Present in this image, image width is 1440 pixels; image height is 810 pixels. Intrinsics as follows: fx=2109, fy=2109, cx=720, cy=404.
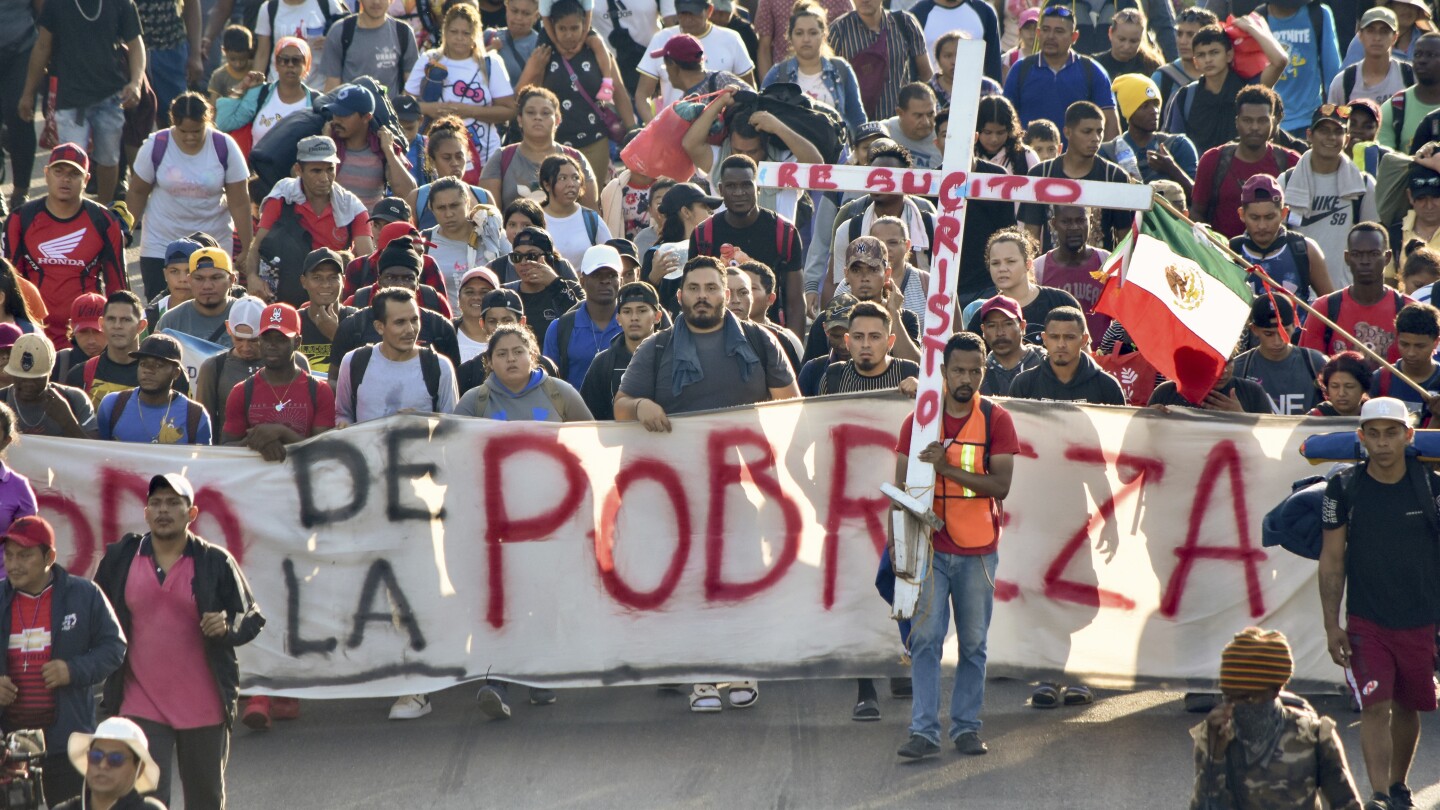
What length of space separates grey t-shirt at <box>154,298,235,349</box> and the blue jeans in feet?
15.2

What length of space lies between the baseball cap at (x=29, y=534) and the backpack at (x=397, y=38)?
27.4ft

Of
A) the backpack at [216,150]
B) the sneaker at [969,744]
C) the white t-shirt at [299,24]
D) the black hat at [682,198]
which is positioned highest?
the white t-shirt at [299,24]

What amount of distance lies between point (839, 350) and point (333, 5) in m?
7.88

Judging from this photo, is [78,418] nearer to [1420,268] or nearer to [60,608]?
[60,608]

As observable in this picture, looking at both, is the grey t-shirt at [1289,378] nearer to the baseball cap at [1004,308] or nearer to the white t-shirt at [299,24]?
the baseball cap at [1004,308]

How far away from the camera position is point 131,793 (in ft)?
23.4

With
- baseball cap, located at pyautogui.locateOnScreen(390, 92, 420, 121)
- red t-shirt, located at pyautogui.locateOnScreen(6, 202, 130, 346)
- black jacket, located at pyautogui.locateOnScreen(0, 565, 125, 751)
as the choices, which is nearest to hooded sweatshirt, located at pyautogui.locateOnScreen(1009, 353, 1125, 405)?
black jacket, located at pyautogui.locateOnScreen(0, 565, 125, 751)

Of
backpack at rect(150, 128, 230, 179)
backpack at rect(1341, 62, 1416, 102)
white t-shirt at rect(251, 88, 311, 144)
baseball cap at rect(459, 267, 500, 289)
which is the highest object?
backpack at rect(1341, 62, 1416, 102)

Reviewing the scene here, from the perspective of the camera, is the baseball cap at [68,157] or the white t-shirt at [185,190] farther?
the white t-shirt at [185,190]

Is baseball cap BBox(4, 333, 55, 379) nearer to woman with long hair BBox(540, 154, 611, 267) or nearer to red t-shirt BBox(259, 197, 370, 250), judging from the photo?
red t-shirt BBox(259, 197, 370, 250)

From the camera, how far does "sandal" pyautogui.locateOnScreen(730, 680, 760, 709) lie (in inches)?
385

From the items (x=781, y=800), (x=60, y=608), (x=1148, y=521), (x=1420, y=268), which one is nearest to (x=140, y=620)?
(x=60, y=608)

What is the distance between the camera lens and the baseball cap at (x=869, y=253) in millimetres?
10969

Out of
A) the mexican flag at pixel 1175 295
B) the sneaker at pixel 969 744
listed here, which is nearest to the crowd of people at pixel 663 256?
the sneaker at pixel 969 744
